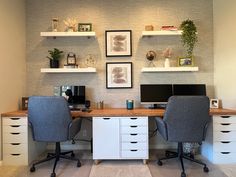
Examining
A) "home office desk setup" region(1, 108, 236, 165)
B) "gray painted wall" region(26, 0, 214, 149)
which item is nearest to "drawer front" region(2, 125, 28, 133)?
"home office desk setup" region(1, 108, 236, 165)

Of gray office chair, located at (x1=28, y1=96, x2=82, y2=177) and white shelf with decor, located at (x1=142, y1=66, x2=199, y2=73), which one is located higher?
white shelf with decor, located at (x1=142, y1=66, x2=199, y2=73)

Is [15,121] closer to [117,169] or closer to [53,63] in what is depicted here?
[53,63]

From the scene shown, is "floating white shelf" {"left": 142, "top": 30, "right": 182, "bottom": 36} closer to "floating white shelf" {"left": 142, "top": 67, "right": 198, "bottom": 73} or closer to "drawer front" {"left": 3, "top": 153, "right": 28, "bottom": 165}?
"floating white shelf" {"left": 142, "top": 67, "right": 198, "bottom": 73}

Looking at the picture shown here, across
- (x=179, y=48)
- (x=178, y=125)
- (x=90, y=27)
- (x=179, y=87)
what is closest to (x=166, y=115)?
(x=178, y=125)

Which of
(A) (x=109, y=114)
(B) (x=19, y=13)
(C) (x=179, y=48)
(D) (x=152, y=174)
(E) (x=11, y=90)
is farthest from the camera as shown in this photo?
(C) (x=179, y=48)

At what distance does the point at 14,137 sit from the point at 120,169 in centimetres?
153

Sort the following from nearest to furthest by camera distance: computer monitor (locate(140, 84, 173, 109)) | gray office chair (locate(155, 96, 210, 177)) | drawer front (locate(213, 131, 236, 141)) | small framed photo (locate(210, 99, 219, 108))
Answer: gray office chair (locate(155, 96, 210, 177)) → drawer front (locate(213, 131, 236, 141)) → small framed photo (locate(210, 99, 219, 108)) → computer monitor (locate(140, 84, 173, 109))

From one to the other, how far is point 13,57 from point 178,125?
261cm

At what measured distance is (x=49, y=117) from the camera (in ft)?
9.23

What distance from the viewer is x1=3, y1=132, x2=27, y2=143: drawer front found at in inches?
123

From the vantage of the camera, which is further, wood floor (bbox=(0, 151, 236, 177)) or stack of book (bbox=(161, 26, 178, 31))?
stack of book (bbox=(161, 26, 178, 31))

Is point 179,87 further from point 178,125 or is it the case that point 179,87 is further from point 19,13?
point 19,13

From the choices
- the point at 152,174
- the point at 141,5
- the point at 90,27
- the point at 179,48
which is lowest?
the point at 152,174

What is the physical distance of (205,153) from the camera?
3.44 m
